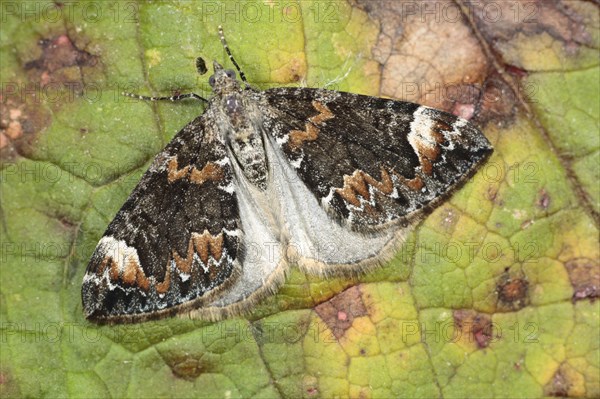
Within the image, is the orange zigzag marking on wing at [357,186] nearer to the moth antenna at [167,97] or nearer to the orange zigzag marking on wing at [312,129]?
the orange zigzag marking on wing at [312,129]

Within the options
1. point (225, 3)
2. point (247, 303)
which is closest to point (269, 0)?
point (225, 3)

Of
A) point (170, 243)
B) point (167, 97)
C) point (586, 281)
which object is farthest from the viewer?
point (167, 97)

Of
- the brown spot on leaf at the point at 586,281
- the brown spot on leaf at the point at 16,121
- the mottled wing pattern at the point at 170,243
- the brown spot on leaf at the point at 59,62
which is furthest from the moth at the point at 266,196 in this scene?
the brown spot on leaf at the point at 586,281

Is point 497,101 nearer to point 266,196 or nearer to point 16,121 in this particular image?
point 266,196

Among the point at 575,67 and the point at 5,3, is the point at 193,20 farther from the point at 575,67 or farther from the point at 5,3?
the point at 575,67

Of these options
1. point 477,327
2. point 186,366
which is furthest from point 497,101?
point 186,366

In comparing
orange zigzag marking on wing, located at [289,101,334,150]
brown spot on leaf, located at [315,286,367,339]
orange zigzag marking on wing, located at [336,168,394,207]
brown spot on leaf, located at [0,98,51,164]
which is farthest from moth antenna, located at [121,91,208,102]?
brown spot on leaf, located at [315,286,367,339]
